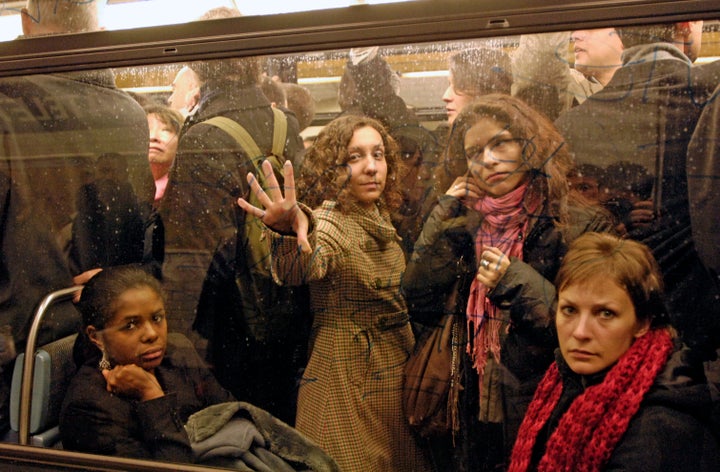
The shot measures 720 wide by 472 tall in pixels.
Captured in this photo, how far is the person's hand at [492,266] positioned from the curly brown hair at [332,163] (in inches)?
9.7

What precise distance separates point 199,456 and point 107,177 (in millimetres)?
787

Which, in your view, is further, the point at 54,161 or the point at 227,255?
the point at 54,161

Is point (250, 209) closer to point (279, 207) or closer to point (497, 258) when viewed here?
point (279, 207)

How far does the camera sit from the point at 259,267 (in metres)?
1.90

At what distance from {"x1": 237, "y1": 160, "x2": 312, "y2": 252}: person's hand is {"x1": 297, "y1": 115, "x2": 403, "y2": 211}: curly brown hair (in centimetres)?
3

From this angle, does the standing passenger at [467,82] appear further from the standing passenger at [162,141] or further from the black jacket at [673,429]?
the standing passenger at [162,141]

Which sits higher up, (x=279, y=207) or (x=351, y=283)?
(x=279, y=207)

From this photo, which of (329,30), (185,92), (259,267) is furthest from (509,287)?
(185,92)

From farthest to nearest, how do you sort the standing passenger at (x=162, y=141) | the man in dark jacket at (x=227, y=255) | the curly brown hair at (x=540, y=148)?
the standing passenger at (x=162, y=141) → the man in dark jacket at (x=227, y=255) → the curly brown hair at (x=540, y=148)

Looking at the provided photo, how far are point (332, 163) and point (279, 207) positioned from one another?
0.55 ft

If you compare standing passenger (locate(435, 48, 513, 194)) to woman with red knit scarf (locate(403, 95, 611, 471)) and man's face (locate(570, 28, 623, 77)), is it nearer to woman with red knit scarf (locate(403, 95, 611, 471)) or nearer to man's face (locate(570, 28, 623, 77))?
woman with red knit scarf (locate(403, 95, 611, 471))

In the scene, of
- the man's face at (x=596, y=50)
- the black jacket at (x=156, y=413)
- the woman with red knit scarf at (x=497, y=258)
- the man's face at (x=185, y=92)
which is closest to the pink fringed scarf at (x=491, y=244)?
the woman with red knit scarf at (x=497, y=258)

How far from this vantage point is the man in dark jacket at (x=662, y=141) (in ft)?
5.16

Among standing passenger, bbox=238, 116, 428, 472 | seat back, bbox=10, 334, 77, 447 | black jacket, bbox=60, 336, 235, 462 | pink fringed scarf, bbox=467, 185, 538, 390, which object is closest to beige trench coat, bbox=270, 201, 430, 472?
standing passenger, bbox=238, 116, 428, 472
